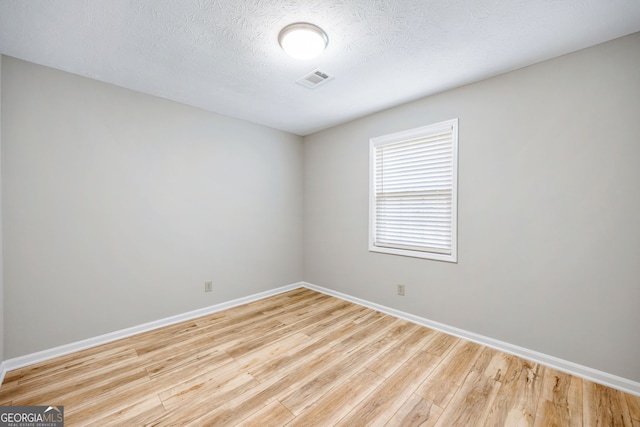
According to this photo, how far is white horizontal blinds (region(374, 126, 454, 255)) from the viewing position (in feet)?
9.27

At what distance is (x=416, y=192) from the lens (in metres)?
3.06

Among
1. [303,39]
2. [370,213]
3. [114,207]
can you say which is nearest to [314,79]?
[303,39]

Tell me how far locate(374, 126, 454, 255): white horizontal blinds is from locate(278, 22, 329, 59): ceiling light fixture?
1.66 m

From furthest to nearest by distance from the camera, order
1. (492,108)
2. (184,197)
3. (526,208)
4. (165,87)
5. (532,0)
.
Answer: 1. (184,197)
2. (165,87)
3. (492,108)
4. (526,208)
5. (532,0)

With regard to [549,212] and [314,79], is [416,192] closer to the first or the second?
[549,212]

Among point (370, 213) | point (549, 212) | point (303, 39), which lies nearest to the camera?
point (303, 39)

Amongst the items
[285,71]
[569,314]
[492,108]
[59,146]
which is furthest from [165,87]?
[569,314]

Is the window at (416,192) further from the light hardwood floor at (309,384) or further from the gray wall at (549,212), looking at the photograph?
the light hardwood floor at (309,384)

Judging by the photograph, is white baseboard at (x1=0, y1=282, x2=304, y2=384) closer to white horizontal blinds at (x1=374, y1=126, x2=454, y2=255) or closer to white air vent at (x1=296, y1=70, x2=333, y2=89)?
white horizontal blinds at (x1=374, y1=126, x2=454, y2=255)

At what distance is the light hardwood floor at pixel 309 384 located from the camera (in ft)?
5.37

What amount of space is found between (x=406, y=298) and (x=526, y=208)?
1.55 metres

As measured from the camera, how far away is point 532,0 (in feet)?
5.11

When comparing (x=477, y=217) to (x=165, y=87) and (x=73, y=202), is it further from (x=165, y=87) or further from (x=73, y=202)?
(x=73, y=202)

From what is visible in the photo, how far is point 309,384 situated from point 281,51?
2.58 meters
